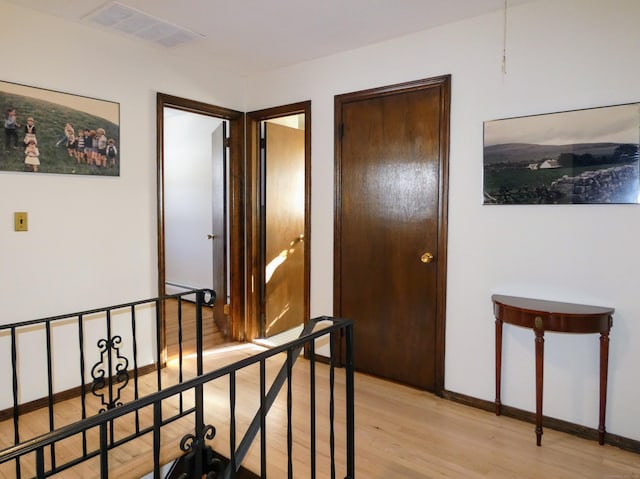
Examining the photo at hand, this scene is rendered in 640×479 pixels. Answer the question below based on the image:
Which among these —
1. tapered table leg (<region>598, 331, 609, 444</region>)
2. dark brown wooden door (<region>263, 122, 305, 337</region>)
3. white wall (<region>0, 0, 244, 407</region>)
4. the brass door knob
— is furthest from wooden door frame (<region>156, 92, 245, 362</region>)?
tapered table leg (<region>598, 331, 609, 444</region>)

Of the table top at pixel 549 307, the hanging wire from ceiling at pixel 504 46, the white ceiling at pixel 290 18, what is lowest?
the table top at pixel 549 307

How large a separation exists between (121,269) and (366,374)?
6.48 feet

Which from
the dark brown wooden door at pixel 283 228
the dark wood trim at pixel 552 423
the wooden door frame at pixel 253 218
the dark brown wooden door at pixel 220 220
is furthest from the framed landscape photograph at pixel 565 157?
the dark brown wooden door at pixel 220 220

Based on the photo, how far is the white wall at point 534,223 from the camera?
7.55 ft

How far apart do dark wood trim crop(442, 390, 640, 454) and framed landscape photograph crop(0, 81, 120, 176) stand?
9.32 feet

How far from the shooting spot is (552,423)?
253 cm

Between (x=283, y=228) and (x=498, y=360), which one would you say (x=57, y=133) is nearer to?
(x=283, y=228)

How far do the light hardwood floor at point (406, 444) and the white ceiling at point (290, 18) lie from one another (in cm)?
245

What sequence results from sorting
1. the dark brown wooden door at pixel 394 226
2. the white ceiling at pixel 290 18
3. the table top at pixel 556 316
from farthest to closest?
the dark brown wooden door at pixel 394 226
the white ceiling at pixel 290 18
the table top at pixel 556 316

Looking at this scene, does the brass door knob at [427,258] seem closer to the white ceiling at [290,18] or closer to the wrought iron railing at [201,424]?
the wrought iron railing at [201,424]

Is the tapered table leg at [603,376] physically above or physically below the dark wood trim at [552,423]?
above

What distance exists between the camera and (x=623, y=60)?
7.45 ft

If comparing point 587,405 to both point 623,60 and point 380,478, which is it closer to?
point 380,478

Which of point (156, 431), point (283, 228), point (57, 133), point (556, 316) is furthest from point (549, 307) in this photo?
point (57, 133)
